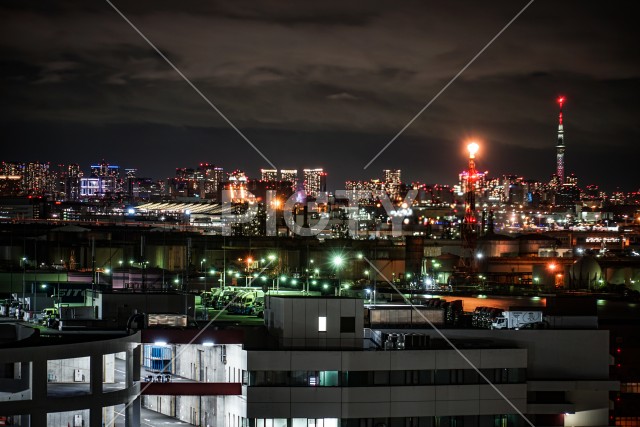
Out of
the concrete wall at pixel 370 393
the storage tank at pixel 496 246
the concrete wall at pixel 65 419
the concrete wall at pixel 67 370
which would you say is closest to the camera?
the concrete wall at pixel 370 393

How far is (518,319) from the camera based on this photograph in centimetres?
2314

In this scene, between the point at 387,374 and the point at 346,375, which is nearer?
the point at 346,375

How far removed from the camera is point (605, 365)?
71.0 ft

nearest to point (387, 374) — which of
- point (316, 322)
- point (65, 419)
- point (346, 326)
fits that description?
point (346, 326)

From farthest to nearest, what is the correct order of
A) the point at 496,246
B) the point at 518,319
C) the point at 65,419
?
the point at 496,246, the point at 518,319, the point at 65,419

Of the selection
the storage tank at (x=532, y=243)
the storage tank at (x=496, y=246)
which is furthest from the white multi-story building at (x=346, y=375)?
the storage tank at (x=532, y=243)

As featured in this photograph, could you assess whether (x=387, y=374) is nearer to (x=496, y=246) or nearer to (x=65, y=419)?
(x=65, y=419)

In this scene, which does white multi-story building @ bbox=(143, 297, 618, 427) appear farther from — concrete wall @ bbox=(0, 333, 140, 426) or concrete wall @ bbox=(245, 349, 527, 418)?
concrete wall @ bbox=(0, 333, 140, 426)

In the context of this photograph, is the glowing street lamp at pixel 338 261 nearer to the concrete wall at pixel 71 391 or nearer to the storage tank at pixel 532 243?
the storage tank at pixel 532 243

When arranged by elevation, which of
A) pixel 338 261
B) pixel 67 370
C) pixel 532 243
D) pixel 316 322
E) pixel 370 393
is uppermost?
pixel 316 322

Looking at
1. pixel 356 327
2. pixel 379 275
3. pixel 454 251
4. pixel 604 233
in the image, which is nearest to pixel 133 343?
pixel 356 327

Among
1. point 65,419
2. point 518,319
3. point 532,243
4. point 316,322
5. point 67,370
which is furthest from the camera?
point 532,243

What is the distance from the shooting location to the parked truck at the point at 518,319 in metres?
22.9

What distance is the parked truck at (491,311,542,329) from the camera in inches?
903
